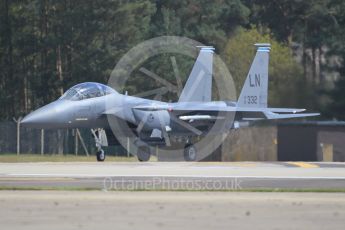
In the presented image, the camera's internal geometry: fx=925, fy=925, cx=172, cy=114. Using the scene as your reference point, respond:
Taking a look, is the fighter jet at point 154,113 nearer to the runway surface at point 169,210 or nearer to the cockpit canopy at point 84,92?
the cockpit canopy at point 84,92

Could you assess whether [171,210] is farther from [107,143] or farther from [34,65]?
[34,65]

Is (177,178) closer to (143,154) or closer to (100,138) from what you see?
(100,138)

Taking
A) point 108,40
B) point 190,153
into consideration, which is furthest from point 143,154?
point 108,40

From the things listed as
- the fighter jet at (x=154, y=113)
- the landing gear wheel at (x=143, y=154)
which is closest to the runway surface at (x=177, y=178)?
the fighter jet at (x=154, y=113)

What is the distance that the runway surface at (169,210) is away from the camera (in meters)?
12.4

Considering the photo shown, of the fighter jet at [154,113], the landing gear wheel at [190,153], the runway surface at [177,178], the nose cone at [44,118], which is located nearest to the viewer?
the runway surface at [177,178]

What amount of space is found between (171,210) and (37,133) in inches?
1333

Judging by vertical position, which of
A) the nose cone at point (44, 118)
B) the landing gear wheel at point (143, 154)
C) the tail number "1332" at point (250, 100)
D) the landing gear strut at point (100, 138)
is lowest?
the landing gear wheel at point (143, 154)

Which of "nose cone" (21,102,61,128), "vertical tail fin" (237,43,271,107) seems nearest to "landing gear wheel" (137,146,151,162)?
"nose cone" (21,102,61,128)

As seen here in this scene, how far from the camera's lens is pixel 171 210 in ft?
46.0

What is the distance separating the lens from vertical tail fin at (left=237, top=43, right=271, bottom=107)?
131ft

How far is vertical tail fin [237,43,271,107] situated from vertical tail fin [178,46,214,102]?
1720 mm

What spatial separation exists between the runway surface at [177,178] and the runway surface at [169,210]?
164 cm

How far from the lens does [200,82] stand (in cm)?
4084
